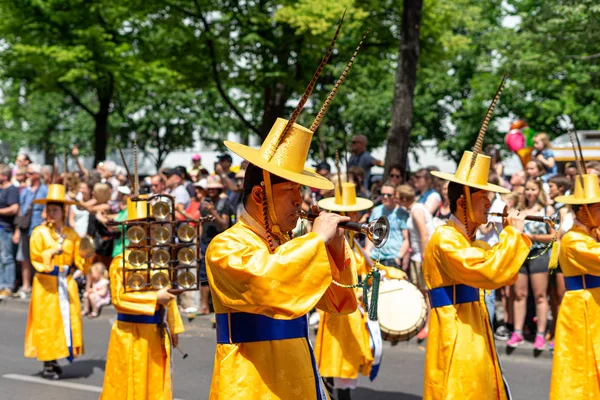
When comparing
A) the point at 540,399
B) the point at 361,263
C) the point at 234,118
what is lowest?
the point at 540,399

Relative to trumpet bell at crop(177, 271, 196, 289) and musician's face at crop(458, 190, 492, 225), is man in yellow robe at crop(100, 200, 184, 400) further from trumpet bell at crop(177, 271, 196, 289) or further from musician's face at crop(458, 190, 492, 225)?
musician's face at crop(458, 190, 492, 225)

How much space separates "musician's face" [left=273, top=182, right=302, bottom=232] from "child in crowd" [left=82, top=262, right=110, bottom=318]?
10.0m

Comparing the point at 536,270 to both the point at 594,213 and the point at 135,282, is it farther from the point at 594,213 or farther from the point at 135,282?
the point at 135,282

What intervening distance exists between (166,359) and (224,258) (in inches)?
120

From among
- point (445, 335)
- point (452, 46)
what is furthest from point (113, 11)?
point (445, 335)

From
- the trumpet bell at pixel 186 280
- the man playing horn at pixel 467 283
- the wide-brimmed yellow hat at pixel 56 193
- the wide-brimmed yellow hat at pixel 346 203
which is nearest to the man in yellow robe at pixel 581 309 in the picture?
the man playing horn at pixel 467 283

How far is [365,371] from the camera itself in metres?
7.54

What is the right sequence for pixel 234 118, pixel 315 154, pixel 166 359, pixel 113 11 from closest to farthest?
pixel 166 359 < pixel 113 11 < pixel 315 154 < pixel 234 118

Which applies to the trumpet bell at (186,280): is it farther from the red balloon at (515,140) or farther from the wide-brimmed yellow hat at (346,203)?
the red balloon at (515,140)

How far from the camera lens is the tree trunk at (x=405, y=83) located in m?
13.0

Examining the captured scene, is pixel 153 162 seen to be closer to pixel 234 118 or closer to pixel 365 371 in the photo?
pixel 234 118

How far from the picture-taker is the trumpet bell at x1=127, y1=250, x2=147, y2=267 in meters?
6.54

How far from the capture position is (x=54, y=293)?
9211mm

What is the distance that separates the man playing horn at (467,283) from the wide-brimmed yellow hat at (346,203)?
1.56 metres
